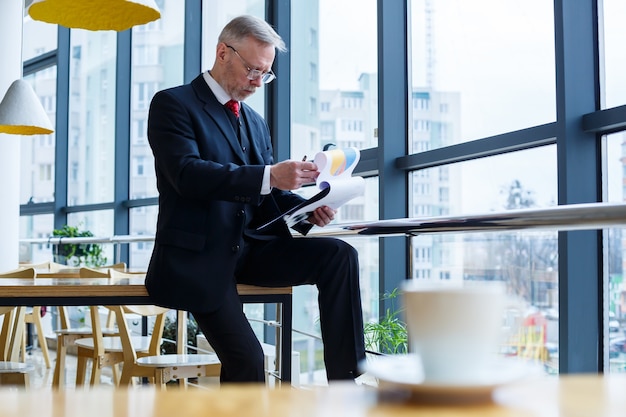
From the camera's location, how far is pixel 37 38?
9328 mm

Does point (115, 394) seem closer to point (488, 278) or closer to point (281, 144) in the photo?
point (488, 278)

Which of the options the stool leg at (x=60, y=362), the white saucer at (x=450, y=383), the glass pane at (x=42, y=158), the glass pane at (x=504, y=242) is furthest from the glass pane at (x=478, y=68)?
the glass pane at (x=42, y=158)

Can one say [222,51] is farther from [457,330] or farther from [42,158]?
[42,158]

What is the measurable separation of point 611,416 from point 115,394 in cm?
34

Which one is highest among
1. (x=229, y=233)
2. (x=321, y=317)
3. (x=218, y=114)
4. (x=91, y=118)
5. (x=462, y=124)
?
(x=91, y=118)

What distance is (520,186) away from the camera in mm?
3248

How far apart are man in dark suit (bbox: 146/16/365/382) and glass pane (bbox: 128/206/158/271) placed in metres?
4.81

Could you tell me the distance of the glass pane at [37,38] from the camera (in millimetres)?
9098

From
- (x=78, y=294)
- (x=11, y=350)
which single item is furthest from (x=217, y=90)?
(x=11, y=350)

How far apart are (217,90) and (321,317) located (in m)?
0.74

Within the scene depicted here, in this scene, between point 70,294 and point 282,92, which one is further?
point 282,92

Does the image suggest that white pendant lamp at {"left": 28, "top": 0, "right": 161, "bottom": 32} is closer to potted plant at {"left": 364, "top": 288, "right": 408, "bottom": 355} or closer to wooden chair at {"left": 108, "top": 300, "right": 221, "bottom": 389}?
wooden chair at {"left": 108, "top": 300, "right": 221, "bottom": 389}

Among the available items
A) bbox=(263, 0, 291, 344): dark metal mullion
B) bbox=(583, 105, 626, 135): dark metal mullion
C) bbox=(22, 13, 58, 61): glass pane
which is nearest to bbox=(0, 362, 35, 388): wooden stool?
bbox=(263, 0, 291, 344): dark metal mullion

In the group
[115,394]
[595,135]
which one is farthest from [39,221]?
[115,394]
